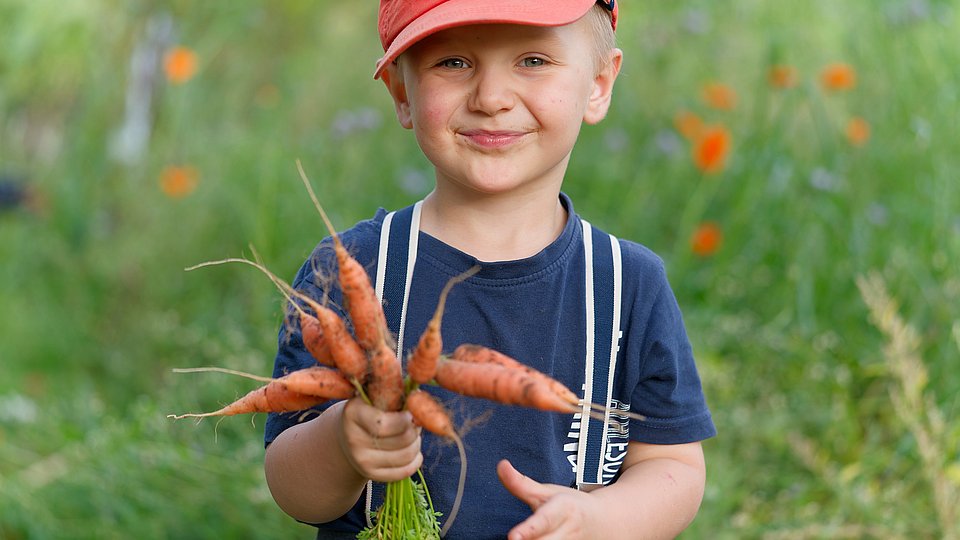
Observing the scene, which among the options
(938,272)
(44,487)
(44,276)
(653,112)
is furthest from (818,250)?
(44,276)

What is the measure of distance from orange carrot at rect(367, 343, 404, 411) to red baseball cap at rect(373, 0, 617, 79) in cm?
48

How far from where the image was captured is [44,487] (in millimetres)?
3123

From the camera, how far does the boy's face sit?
175 cm

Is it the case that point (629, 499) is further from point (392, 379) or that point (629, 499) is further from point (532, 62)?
point (532, 62)

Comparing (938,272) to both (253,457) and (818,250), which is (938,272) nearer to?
(818,250)

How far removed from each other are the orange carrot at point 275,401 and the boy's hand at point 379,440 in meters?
0.10

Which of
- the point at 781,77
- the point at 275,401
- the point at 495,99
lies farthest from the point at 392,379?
the point at 781,77

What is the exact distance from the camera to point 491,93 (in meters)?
1.72

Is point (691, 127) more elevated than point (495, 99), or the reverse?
point (495, 99)

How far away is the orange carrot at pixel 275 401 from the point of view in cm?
166

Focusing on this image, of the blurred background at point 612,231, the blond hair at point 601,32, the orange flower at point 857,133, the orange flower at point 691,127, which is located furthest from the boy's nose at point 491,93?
the orange flower at point 857,133

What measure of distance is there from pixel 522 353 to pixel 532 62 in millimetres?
455

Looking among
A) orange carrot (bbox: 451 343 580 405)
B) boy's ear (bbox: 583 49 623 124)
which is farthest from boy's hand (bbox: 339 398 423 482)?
boy's ear (bbox: 583 49 623 124)

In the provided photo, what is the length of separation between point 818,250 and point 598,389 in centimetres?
224
